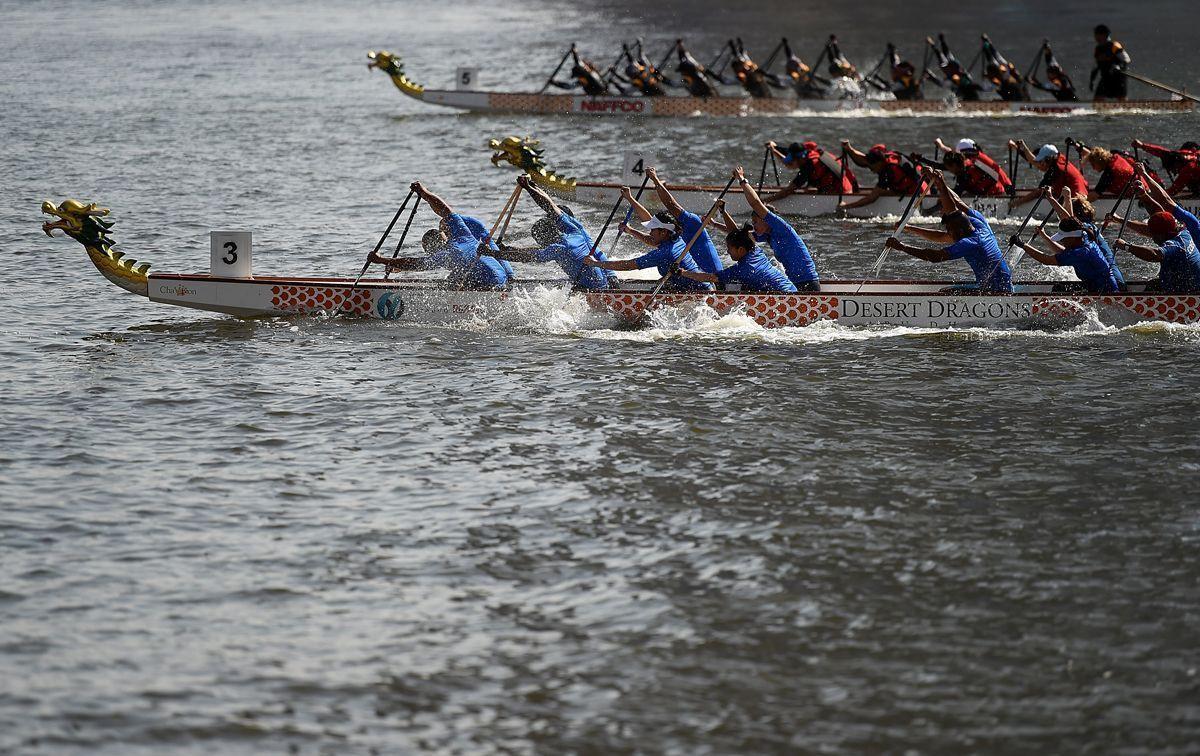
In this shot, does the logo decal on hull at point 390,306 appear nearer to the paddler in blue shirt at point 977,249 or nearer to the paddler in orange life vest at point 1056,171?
the paddler in blue shirt at point 977,249

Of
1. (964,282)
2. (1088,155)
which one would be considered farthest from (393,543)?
(1088,155)

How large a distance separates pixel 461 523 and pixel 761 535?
2.96 metres

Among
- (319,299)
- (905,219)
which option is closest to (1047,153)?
(905,219)

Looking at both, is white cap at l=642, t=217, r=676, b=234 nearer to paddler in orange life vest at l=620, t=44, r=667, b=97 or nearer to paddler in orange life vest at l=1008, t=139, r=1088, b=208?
paddler in orange life vest at l=1008, t=139, r=1088, b=208

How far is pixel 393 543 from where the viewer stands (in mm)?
14453

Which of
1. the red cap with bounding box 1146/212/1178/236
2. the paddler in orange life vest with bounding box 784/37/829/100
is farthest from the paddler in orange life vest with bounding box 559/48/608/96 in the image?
the red cap with bounding box 1146/212/1178/236

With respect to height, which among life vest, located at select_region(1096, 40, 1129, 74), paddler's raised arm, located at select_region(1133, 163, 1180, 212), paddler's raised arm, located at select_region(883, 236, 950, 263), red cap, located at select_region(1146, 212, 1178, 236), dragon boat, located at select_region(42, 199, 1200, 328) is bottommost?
dragon boat, located at select_region(42, 199, 1200, 328)

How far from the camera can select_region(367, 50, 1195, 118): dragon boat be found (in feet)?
153

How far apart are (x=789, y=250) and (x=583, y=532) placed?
27.8 feet

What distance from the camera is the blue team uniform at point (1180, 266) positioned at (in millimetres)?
21719

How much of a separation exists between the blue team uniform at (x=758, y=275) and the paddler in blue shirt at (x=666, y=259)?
0.51 metres

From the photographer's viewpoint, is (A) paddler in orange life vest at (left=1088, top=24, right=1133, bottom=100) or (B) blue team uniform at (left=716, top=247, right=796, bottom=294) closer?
(B) blue team uniform at (left=716, top=247, right=796, bottom=294)

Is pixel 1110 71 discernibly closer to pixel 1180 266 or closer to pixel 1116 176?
pixel 1116 176

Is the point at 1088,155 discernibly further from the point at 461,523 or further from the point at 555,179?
the point at 461,523
